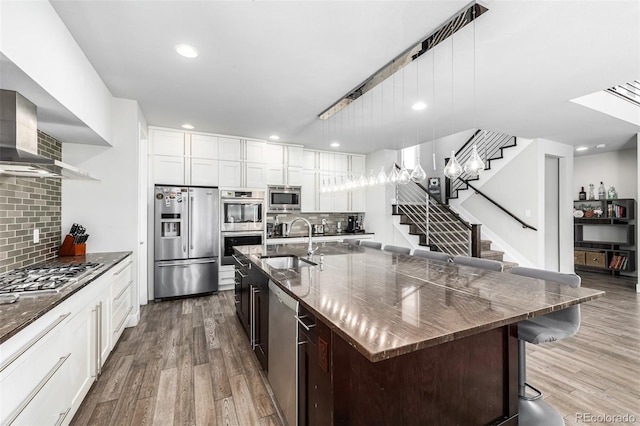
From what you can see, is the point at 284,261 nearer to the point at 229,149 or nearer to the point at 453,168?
the point at 453,168

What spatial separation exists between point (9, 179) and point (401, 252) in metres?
3.70

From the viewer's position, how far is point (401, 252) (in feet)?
11.4

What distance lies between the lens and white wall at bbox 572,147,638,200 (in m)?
5.89

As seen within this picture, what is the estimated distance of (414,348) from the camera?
3.33 feet

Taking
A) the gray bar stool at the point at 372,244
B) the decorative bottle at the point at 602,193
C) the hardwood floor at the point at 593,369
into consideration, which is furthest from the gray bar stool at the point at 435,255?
the decorative bottle at the point at 602,193

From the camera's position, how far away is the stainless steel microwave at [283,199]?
5395 millimetres

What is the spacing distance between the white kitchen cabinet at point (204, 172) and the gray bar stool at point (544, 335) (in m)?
4.48

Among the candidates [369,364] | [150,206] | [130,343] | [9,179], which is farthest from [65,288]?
[150,206]

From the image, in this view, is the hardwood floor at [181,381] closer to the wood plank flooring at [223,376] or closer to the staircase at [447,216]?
the wood plank flooring at [223,376]

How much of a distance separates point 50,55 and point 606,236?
929 cm

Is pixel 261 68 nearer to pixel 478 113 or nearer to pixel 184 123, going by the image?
pixel 184 123

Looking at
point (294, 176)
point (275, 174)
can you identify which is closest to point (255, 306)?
point (275, 174)

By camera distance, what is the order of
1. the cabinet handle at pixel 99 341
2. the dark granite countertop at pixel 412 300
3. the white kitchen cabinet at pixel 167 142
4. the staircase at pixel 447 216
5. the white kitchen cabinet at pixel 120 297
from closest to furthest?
1. the dark granite countertop at pixel 412 300
2. the cabinet handle at pixel 99 341
3. the white kitchen cabinet at pixel 120 297
4. the white kitchen cabinet at pixel 167 142
5. the staircase at pixel 447 216

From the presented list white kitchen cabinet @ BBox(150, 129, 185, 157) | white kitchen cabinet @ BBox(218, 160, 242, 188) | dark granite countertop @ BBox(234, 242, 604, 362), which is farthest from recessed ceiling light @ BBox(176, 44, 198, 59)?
white kitchen cabinet @ BBox(218, 160, 242, 188)
